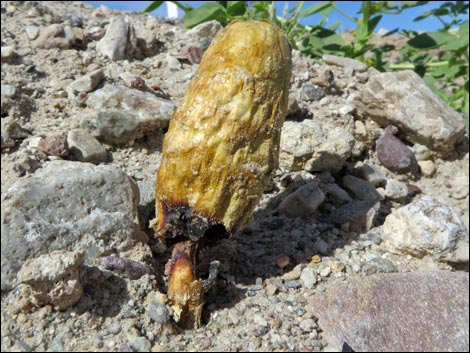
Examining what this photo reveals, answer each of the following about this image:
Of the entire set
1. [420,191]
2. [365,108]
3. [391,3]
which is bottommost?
[420,191]

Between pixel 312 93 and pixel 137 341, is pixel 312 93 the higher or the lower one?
the higher one

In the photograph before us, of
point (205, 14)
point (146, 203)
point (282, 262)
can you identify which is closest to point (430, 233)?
point (282, 262)

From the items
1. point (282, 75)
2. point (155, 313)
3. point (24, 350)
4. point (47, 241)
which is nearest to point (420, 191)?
point (282, 75)

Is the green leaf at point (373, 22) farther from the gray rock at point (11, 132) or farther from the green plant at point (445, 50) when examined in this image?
the gray rock at point (11, 132)

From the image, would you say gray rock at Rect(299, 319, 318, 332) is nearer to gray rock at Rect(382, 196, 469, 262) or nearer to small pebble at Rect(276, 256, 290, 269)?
small pebble at Rect(276, 256, 290, 269)

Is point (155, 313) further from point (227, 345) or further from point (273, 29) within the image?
point (273, 29)

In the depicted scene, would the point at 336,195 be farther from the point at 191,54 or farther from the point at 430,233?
the point at 191,54

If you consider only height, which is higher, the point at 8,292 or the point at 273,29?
the point at 273,29
